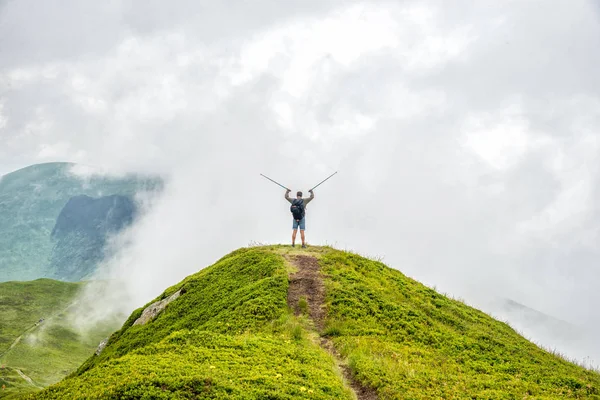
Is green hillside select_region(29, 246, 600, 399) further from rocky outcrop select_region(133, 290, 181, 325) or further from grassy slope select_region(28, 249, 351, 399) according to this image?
rocky outcrop select_region(133, 290, 181, 325)

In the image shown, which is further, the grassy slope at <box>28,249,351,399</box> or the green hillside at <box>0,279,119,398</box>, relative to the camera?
the green hillside at <box>0,279,119,398</box>

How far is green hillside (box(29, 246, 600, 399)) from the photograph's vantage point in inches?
619

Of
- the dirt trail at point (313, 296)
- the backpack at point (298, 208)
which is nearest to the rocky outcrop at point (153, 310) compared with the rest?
the dirt trail at point (313, 296)

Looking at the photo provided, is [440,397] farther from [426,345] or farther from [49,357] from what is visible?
[49,357]

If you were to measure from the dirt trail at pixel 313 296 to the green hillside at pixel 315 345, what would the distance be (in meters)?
0.07

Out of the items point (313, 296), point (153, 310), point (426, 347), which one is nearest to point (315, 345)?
point (426, 347)

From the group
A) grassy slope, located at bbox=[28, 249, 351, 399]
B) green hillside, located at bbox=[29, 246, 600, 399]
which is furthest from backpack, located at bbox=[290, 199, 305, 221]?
grassy slope, located at bbox=[28, 249, 351, 399]

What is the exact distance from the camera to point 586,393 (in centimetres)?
1930

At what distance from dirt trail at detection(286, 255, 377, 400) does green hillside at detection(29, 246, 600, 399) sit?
0.07 m

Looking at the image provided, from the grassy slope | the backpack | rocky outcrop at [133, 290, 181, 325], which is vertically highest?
the backpack

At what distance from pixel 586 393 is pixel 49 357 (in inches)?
6498

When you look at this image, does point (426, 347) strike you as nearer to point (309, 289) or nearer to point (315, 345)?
point (315, 345)

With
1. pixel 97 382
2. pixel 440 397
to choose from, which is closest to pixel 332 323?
pixel 440 397

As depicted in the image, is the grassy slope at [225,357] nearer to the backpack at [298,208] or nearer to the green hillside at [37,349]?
the backpack at [298,208]
